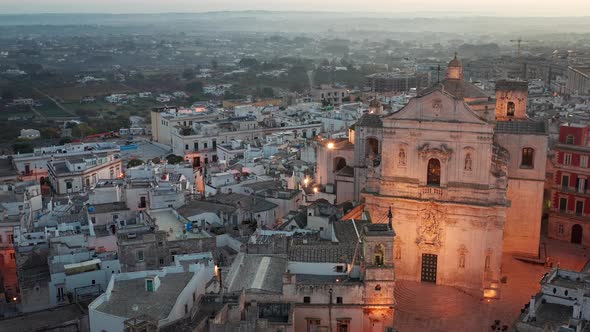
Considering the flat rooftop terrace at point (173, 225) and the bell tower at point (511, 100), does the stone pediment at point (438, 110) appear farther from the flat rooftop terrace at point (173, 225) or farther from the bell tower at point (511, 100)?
the flat rooftop terrace at point (173, 225)

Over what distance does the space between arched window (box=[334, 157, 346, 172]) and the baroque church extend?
4.68 meters

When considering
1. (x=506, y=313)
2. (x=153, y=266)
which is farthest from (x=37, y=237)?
(x=506, y=313)

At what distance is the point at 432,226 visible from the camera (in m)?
32.4

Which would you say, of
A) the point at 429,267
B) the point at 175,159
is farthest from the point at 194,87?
the point at 429,267

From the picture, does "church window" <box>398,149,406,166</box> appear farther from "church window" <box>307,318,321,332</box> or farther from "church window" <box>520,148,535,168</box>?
"church window" <box>307,318,321,332</box>

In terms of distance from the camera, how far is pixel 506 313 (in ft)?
98.1

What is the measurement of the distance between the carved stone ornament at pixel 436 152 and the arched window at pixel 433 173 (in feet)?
1.63

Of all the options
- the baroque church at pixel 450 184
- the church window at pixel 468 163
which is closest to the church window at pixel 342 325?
the baroque church at pixel 450 184

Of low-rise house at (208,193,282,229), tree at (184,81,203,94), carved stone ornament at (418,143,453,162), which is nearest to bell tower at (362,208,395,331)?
carved stone ornament at (418,143,453,162)

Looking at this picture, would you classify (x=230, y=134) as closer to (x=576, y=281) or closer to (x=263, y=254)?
(x=263, y=254)

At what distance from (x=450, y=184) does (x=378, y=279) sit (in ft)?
28.2

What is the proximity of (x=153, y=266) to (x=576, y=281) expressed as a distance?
18782mm

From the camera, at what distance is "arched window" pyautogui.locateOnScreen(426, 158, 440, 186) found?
32469mm

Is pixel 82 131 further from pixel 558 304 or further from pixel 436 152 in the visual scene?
pixel 558 304
